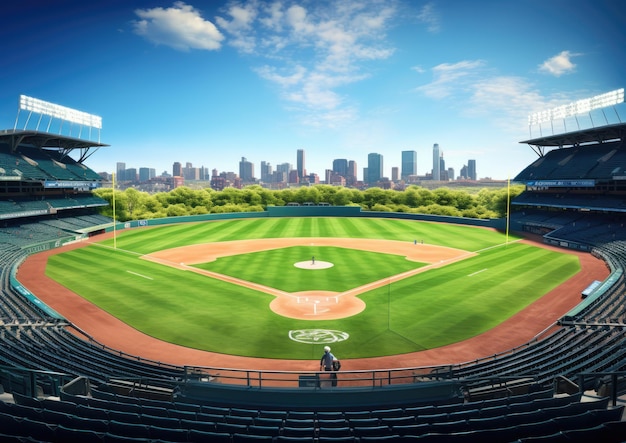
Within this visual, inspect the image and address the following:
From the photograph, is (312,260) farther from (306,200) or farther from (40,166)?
(306,200)

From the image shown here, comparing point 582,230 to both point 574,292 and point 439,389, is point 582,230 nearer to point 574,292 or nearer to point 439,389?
point 574,292

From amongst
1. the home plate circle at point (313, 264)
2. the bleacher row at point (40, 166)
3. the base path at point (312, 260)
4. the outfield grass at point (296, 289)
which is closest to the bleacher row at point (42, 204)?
the bleacher row at point (40, 166)

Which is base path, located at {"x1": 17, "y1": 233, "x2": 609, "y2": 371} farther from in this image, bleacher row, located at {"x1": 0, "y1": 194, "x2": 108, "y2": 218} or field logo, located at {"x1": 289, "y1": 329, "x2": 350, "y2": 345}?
bleacher row, located at {"x1": 0, "y1": 194, "x2": 108, "y2": 218}

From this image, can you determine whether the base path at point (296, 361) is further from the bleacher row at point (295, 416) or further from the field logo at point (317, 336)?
the bleacher row at point (295, 416)

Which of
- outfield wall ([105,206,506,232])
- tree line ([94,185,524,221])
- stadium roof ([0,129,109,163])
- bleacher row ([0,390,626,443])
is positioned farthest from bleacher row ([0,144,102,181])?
bleacher row ([0,390,626,443])

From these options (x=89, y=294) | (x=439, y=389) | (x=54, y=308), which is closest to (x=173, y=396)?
(x=439, y=389)

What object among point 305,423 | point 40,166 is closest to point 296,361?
point 305,423
